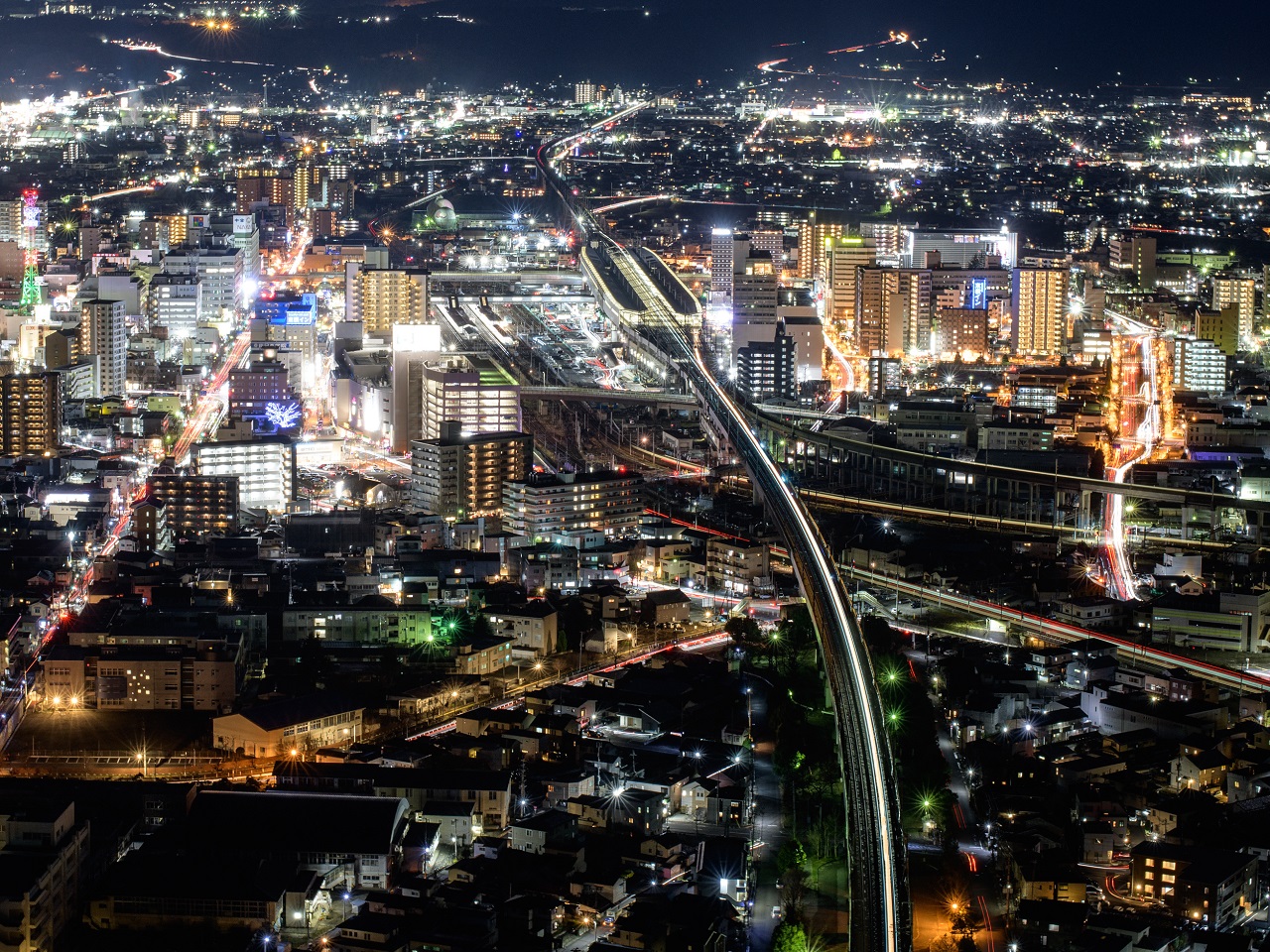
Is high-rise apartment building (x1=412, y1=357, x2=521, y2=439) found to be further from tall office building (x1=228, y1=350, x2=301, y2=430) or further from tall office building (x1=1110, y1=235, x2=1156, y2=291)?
tall office building (x1=1110, y1=235, x2=1156, y2=291)

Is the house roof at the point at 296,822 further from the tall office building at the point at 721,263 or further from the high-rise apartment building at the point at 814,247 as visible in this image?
the high-rise apartment building at the point at 814,247

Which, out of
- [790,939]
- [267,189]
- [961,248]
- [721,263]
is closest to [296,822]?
[790,939]

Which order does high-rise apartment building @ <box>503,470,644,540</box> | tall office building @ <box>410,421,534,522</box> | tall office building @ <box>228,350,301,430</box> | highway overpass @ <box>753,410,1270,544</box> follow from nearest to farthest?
high-rise apartment building @ <box>503,470,644,540</box>
tall office building @ <box>410,421,534,522</box>
highway overpass @ <box>753,410,1270,544</box>
tall office building @ <box>228,350,301,430</box>

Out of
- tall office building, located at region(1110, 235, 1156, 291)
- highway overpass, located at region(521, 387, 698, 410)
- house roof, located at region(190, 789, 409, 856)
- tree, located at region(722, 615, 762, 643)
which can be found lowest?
house roof, located at region(190, 789, 409, 856)

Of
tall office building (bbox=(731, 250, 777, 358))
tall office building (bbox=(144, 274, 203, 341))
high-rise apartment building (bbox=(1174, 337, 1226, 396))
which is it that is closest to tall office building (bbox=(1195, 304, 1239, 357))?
high-rise apartment building (bbox=(1174, 337, 1226, 396))

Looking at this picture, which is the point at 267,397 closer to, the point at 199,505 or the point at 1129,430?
the point at 199,505

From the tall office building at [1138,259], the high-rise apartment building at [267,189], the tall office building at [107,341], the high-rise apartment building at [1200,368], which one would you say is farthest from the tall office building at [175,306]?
the tall office building at [1138,259]

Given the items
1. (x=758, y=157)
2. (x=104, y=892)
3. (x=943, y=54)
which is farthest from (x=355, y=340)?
(x=943, y=54)

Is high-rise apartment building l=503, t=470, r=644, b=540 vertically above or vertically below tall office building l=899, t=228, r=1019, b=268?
below
